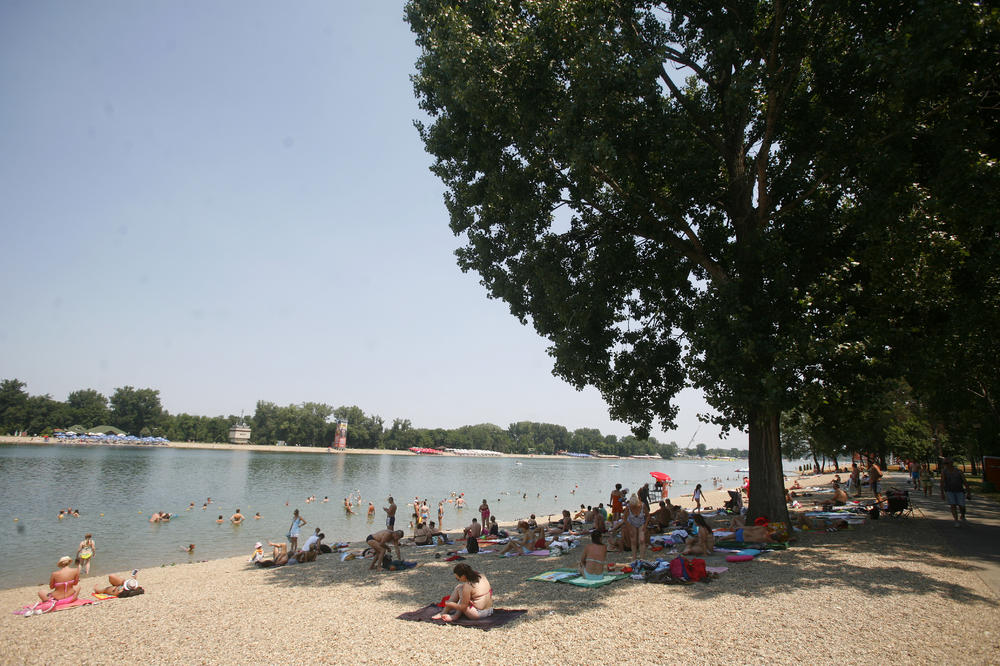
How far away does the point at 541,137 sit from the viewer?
12742 millimetres

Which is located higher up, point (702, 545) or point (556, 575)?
point (702, 545)

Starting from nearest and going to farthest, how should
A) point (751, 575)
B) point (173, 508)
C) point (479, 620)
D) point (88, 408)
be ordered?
point (479, 620) < point (751, 575) < point (173, 508) < point (88, 408)

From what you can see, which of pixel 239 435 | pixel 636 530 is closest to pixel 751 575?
pixel 636 530

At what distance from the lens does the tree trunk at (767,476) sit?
45.8ft

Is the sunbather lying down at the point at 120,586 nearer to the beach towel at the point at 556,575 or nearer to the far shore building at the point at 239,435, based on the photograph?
the beach towel at the point at 556,575

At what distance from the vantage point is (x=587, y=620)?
7402 millimetres

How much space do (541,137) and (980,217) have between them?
8.86 meters

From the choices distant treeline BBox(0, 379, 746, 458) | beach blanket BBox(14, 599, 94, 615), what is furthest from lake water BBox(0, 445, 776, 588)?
distant treeline BBox(0, 379, 746, 458)

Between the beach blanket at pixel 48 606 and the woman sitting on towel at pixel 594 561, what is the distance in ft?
36.1

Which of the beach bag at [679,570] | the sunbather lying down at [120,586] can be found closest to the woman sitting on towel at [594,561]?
the beach bag at [679,570]

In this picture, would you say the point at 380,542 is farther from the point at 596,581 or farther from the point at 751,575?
the point at 751,575

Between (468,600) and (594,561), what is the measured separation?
3263 millimetres

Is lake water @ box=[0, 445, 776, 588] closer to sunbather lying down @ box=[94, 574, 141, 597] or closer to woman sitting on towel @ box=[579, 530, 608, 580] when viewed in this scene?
sunbather lying down @ box=[94, 574, 141, 597]

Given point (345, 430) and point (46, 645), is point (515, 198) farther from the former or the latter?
point (345, 430)
